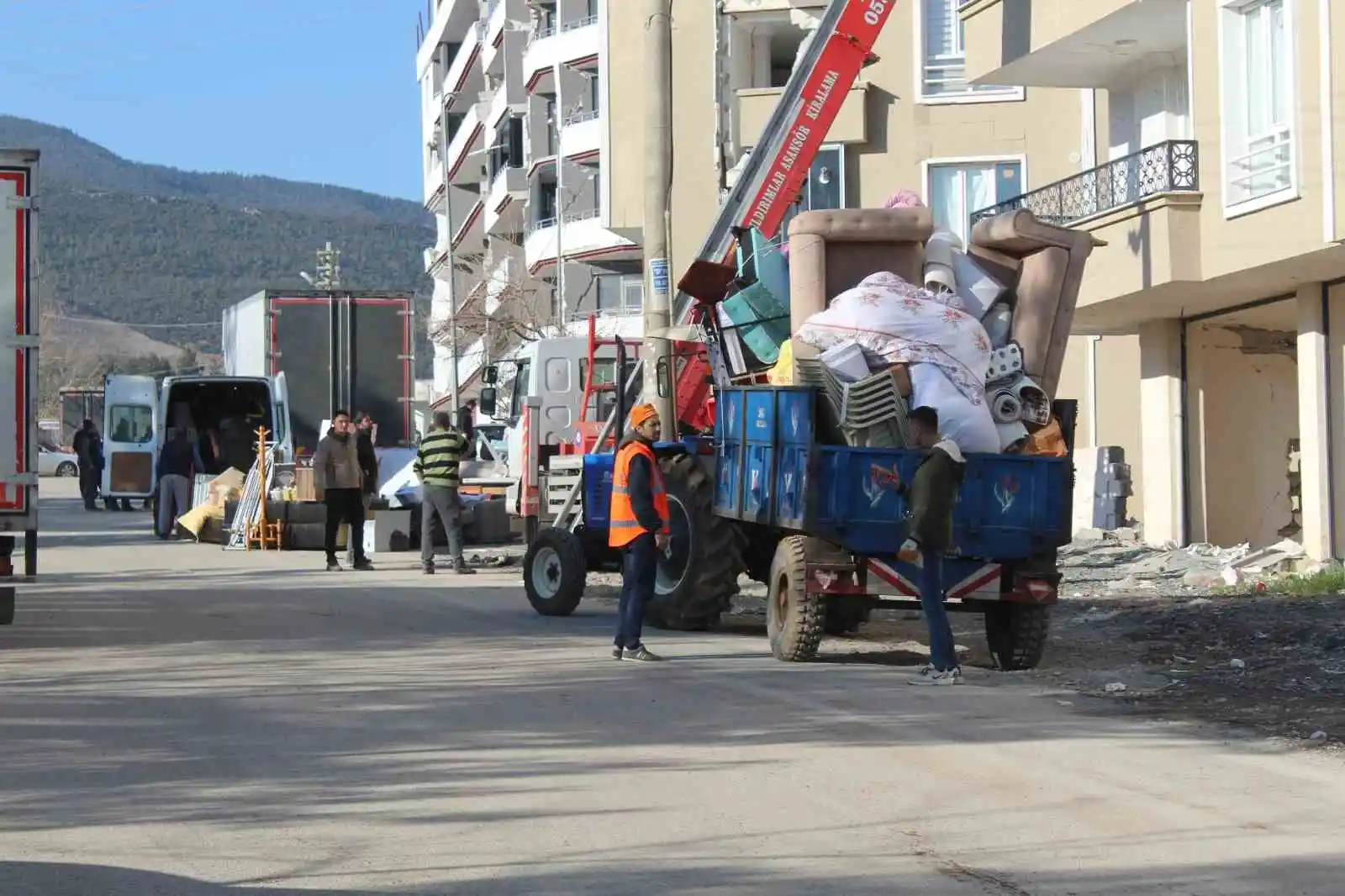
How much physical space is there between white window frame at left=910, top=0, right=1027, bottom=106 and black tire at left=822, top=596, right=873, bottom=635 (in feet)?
61.6

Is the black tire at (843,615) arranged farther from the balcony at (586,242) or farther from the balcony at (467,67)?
the balcony at (467,67)

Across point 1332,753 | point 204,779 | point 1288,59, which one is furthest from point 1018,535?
point 1288,59

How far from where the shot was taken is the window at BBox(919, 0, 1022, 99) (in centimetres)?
3425

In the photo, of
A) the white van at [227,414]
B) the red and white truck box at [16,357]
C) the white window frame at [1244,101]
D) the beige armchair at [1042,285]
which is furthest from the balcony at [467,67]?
the beige armchair at [1042,285]

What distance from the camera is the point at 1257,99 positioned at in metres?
20.2

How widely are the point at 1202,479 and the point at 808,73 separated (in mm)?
8033

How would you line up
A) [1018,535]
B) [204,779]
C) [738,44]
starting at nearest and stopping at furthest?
[204,779] < [1018,535] < [738,44]

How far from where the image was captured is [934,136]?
34375mm

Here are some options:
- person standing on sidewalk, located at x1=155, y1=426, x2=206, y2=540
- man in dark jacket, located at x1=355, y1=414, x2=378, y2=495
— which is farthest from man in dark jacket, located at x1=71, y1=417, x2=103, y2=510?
man in dark jacket, located at x1=355, y1=414, x2=378, y2=495

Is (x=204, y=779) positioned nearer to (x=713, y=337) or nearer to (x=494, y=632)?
(x=494, y=632)

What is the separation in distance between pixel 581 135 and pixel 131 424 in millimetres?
21201

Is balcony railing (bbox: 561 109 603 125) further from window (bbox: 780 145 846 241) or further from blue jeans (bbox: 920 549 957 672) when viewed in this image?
blue jeans (bbox: 920 549 957 672)

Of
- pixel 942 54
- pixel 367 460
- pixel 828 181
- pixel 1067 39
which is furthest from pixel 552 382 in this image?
pixel 942 54

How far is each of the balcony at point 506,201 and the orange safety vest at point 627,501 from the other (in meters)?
53.6
